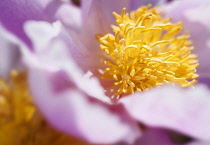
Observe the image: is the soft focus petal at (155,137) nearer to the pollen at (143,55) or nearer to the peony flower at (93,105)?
the peony flower at (93,105)

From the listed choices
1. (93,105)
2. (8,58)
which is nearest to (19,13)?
(8,58)

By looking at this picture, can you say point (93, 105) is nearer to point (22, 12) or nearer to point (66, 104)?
point (66, 104)

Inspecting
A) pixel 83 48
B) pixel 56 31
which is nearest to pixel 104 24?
pixel 83 48

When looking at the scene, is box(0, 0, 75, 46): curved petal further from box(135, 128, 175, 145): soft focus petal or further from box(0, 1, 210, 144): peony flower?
box(135, 128, 175, 145): soft focus petal

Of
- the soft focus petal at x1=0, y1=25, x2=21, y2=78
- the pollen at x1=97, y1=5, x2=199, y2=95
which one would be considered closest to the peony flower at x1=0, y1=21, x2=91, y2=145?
the soft focus petal at x1=0, y1=25, x2=21, y2=78

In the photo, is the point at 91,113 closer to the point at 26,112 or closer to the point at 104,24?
the point at 26,112

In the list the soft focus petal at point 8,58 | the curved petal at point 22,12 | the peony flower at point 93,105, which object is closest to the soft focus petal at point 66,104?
the peony flower at point 93,105
